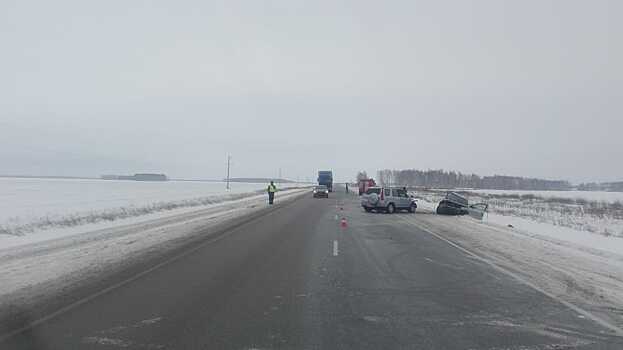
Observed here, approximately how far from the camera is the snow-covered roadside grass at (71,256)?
27.0 ft

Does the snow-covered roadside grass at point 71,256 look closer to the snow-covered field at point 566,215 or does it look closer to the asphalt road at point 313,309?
the asphalt road at point 313,309

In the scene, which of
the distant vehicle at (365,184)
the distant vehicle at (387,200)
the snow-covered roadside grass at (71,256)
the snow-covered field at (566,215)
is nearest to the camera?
the snow-covered roadside grass at (71,256)

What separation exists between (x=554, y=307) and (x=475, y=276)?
95.8 inches

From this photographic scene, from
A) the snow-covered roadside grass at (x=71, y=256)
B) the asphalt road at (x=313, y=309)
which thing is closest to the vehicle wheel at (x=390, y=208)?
the snow-covered roadside grass at (x=71, y=256)

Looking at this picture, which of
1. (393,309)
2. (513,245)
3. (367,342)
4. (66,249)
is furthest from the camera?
(513,245)

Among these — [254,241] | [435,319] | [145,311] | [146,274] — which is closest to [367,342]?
[435,319]

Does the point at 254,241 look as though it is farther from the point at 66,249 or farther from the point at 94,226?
the point at 94,226

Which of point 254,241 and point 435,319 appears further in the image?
point 254,241

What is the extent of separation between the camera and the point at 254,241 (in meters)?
15.0

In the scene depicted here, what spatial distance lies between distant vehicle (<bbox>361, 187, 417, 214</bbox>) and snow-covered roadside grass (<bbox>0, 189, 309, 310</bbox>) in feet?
45.7

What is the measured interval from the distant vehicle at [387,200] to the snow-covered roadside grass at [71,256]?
13925mm

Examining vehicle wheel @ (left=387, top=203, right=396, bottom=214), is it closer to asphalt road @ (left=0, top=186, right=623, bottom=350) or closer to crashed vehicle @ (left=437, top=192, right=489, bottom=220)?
crashed vehicle @ (left=437, top=192, right=489, bottom=220)

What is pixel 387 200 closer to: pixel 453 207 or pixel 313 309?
pixel 453 207

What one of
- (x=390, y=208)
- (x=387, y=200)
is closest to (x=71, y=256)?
(x=387, y=200)
